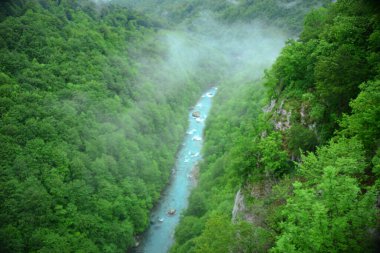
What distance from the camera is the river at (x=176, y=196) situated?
54616mm

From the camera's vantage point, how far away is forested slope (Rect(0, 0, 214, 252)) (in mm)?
46688

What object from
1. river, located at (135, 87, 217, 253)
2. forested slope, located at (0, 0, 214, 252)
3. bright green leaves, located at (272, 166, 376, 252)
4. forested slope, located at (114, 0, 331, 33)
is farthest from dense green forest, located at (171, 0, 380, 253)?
forested slope, located at (114, 0, 331, 33)

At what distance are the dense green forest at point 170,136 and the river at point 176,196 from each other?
228 centimetres

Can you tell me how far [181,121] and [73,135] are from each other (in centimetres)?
3698

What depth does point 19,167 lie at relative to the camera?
47.5 metres

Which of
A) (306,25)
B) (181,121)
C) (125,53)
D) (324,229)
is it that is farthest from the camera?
(125,53)

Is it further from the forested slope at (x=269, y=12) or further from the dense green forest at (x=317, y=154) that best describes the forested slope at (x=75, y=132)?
the forested slope at (x=269, y=12)

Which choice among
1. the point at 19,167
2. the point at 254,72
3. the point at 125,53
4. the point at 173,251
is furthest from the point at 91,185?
the point at 254,72

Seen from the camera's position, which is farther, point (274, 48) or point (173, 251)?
point (274, 48)

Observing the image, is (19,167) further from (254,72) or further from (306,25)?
(254,72)

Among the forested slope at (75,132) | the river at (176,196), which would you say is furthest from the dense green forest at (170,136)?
the river at (176,196)

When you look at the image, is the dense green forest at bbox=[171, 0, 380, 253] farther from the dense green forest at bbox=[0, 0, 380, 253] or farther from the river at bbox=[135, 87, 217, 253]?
the river at bbox=[135, 87, 217, 253]

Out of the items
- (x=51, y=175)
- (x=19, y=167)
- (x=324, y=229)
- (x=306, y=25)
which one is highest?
(x=306, y=25)

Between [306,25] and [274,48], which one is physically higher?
[306,25]
